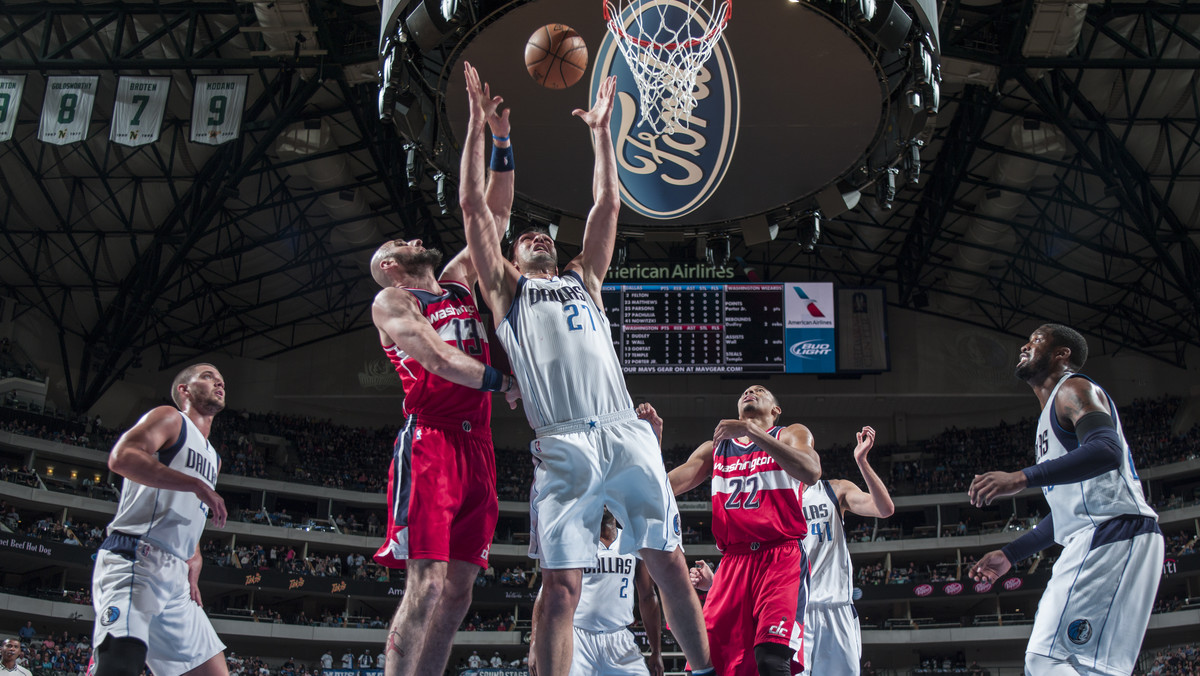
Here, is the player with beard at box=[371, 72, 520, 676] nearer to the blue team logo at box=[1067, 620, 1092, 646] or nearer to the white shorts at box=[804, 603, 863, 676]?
the blue team logo at box=[1067, 620, 1092, 646]

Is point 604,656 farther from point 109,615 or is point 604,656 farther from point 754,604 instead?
point 109,615

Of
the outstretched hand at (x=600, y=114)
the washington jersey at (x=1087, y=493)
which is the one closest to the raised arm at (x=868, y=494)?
the washington jersey at (x=1087, y=493)

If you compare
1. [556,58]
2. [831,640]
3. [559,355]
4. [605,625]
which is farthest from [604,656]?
[556,58]

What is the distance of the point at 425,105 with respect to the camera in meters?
10.6

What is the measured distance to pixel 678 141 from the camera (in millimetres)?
10250

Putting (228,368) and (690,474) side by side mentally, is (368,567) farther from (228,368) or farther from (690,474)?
(690,474)

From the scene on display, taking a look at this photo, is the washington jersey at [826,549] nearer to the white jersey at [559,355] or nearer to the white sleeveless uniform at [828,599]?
the white sleeveless uniform at [828,599]

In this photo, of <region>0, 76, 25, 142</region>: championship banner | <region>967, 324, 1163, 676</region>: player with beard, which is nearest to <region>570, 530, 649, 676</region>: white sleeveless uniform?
<region>967, 324, 1163, 676</region>: player with beard

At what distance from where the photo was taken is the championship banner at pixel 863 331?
28.5m

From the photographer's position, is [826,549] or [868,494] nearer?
[868,494]

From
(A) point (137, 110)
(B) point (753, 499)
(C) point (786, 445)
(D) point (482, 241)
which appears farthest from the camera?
(A) point (137, 110)

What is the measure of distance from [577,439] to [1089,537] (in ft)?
A: 7.99

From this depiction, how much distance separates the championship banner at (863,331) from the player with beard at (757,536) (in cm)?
2226

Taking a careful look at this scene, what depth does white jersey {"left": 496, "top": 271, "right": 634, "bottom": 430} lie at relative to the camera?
484 centimetres
